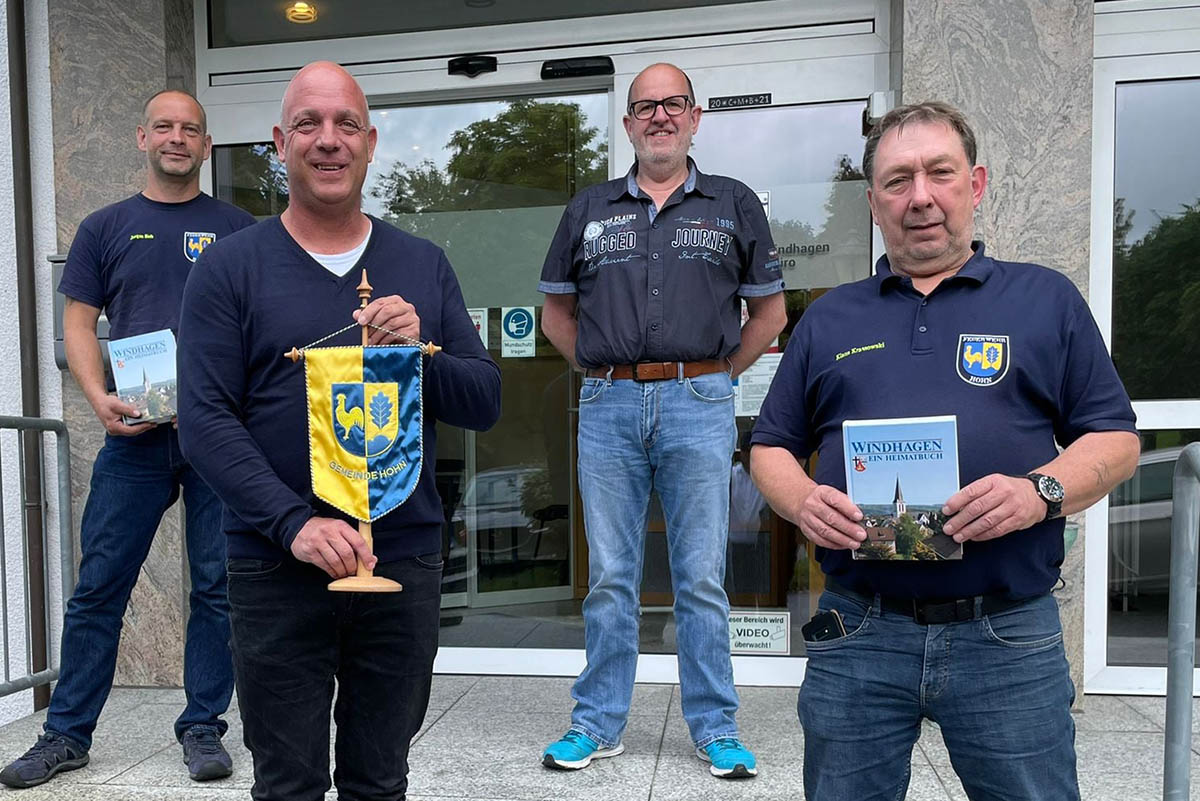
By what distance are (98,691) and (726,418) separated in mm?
2311

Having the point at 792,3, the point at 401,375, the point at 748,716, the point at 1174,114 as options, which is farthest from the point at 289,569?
the point at 1174,114

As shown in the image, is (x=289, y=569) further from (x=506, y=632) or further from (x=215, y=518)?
(x=506, y=632)

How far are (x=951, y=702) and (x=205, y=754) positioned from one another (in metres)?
2.51

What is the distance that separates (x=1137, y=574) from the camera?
4105 mm

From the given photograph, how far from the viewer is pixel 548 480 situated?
4582mm

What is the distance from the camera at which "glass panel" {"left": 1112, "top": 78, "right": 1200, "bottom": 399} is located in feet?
13.2

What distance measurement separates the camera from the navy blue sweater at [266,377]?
1.93 meters

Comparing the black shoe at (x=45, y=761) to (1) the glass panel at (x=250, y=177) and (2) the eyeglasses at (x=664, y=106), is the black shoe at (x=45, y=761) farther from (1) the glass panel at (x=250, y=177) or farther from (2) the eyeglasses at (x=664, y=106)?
(2) the eyeglasses at (x=664, y=106)

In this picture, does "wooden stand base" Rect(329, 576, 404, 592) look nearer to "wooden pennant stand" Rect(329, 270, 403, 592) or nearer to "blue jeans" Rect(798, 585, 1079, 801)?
"wooden pennant stand" Rect(329, 270, 403, 592)

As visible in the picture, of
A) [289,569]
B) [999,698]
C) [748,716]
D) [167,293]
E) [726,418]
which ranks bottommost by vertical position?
[748,716]

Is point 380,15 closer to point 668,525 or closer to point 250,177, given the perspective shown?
point 250,177

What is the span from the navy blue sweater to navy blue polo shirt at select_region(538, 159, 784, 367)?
46.8 inches

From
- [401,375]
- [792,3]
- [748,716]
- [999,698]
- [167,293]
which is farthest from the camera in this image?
[792,3]

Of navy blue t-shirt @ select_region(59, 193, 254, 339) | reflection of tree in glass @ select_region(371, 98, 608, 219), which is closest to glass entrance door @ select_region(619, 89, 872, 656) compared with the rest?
reflection of tree in glass @ select_region(371, 98, 608, 219)
